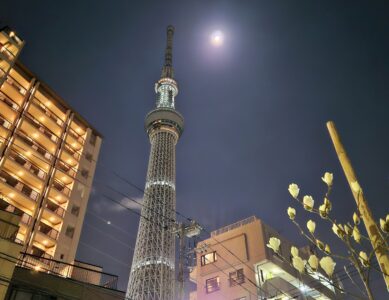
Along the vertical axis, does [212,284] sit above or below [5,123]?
below

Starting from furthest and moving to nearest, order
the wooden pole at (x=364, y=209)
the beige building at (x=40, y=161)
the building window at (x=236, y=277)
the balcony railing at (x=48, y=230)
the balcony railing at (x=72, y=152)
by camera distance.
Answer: the balcony railing at (x=72, y=152), the balcony railing at (x=48, y=230), the beige building at (x=40, y=161), the building window at (x=236, y=277), the wooden pole at (x=364, y=209)

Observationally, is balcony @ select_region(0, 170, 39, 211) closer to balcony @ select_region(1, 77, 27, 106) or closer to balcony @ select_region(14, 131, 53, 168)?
balcony @ select_region(14, 131, 53, 168)

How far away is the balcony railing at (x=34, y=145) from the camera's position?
36719mm

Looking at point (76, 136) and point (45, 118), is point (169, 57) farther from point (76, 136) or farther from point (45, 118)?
point (45, 118)

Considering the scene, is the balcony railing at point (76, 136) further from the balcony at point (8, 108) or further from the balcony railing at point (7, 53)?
the balcony railing at point (7, 53)

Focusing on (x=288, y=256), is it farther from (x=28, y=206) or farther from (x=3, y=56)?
(x=3, y=56)

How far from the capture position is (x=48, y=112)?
40.6 metres

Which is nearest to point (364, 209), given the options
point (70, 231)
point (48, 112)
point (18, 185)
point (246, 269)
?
point (246, 269)

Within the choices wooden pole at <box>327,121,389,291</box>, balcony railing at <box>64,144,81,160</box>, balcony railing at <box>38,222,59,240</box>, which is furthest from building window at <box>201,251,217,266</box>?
wooden pole at <box>327,121,389,291</box>

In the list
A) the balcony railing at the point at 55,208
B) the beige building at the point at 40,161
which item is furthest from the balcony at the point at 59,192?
the balcony railing at the point at 55,208

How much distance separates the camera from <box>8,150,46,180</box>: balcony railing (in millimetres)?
35000

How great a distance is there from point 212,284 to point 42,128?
910 inches

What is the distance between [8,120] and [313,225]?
3481cm

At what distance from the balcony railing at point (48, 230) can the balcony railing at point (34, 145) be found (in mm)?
6817
